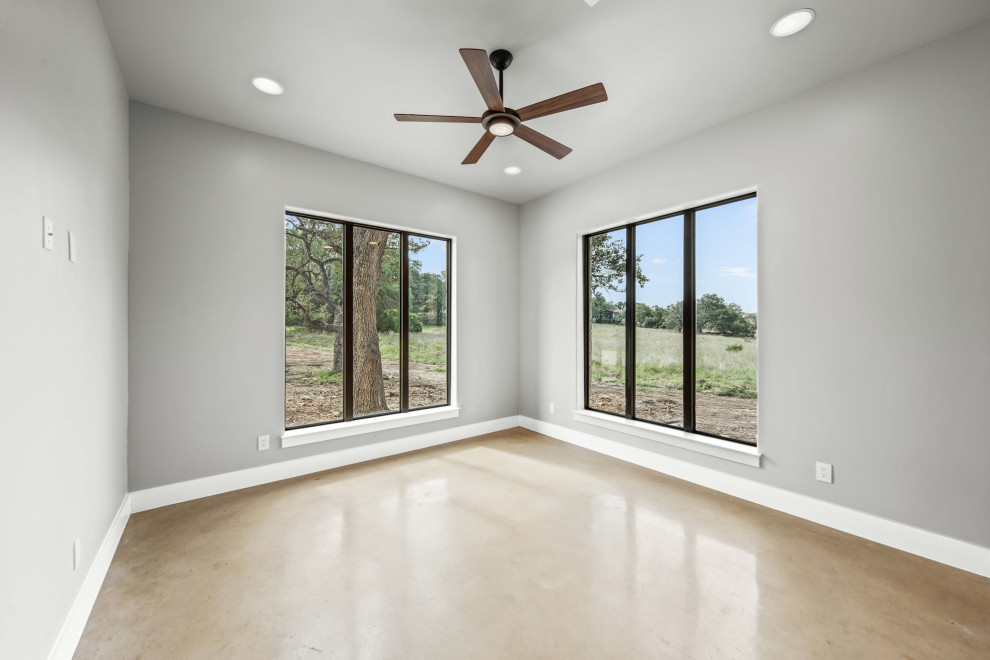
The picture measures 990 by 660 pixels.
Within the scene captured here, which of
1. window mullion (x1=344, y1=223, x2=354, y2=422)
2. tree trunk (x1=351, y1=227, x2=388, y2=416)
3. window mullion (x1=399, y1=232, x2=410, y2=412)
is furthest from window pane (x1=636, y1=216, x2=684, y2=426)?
window mullion (x1=344, y1=223, x2=354, y2=422)

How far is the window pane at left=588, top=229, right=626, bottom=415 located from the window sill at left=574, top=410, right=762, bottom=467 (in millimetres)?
189

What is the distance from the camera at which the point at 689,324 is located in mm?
3438

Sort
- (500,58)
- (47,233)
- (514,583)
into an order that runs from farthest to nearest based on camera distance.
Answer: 1. (500,58)
2. (514,583)
3. (47,233)

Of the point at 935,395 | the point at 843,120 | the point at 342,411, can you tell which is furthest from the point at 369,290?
the point at 935,395

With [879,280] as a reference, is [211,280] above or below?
above

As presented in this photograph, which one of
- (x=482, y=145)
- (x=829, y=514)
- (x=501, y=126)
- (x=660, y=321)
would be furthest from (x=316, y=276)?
(x=829, y=514)

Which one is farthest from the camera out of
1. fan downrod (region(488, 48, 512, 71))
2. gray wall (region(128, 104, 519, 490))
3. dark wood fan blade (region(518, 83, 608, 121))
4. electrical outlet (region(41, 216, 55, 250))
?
gray wall (region(128, 104, 519, 490))

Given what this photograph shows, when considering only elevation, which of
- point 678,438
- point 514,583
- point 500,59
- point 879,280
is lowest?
point 514,583

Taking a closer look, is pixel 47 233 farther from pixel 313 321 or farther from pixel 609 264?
pixel 609 264

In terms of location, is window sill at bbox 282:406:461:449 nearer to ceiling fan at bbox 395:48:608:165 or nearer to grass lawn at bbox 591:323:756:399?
grass lawn at bbox 591:323:756:399

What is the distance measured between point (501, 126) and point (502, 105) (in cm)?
16

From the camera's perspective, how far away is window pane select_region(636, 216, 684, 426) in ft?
11.6

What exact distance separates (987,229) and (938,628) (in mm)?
1932

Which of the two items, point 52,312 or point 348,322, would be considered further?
point 348,322
